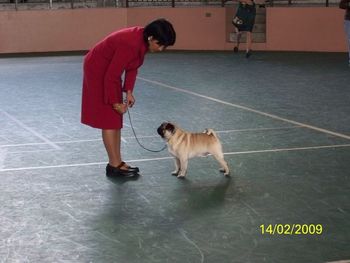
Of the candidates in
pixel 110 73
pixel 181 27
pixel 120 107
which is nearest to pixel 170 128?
pixel 120 107

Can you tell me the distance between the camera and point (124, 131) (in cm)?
934

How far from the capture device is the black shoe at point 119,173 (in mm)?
6961

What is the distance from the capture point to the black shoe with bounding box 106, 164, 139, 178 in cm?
696

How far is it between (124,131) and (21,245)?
4393 millimetres

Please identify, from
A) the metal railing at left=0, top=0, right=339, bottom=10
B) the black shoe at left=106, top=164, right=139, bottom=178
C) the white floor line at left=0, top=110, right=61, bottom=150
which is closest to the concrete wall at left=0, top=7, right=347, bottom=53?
the metal railing at left=0, top=0, right=339, bottom=10

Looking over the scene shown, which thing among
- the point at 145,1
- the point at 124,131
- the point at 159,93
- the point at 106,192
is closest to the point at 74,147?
the point at 124,131

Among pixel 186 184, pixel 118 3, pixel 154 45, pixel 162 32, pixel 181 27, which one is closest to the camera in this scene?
pixel 162 32

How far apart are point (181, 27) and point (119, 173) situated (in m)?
15.6

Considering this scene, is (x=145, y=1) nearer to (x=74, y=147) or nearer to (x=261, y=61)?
(x=261, y=61)

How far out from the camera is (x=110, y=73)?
6.55 m

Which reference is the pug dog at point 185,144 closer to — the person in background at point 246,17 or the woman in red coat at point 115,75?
the woman in red coat at point 115,75
